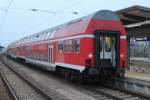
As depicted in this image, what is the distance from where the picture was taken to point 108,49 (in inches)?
601

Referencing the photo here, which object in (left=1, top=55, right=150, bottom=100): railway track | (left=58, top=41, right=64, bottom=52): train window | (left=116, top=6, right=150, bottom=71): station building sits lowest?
(left=1, top=55, right=150, bottom=100): railway track

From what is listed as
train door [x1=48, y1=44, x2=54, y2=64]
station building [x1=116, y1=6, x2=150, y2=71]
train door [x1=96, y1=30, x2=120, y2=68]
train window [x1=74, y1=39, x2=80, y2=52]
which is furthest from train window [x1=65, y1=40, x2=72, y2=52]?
station building [x1=116, y1=6, x2=150, y2=71]

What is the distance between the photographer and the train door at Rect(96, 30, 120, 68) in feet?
48.8

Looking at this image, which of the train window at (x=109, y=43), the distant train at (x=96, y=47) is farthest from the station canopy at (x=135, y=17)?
the train window at (x=109, y=43)

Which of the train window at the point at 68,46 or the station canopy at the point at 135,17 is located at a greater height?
the station canopy at the point at 135,17

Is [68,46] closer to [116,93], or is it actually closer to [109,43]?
[109,43]

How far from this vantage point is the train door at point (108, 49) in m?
14.9

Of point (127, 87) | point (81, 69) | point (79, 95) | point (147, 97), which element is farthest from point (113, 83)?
point (147, 97)

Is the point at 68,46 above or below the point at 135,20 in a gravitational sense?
below

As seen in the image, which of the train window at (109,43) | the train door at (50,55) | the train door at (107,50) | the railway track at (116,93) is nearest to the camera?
the railway track at (116,93)

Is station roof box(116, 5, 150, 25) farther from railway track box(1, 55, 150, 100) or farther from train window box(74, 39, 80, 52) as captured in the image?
train window box(74, 39, 80, 52)

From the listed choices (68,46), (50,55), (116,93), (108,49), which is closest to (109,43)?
(108,49)

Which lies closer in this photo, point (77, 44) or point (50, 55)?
point (77, 44)

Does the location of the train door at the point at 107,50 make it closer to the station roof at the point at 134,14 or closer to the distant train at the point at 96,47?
the distant train at the point at 96,47
